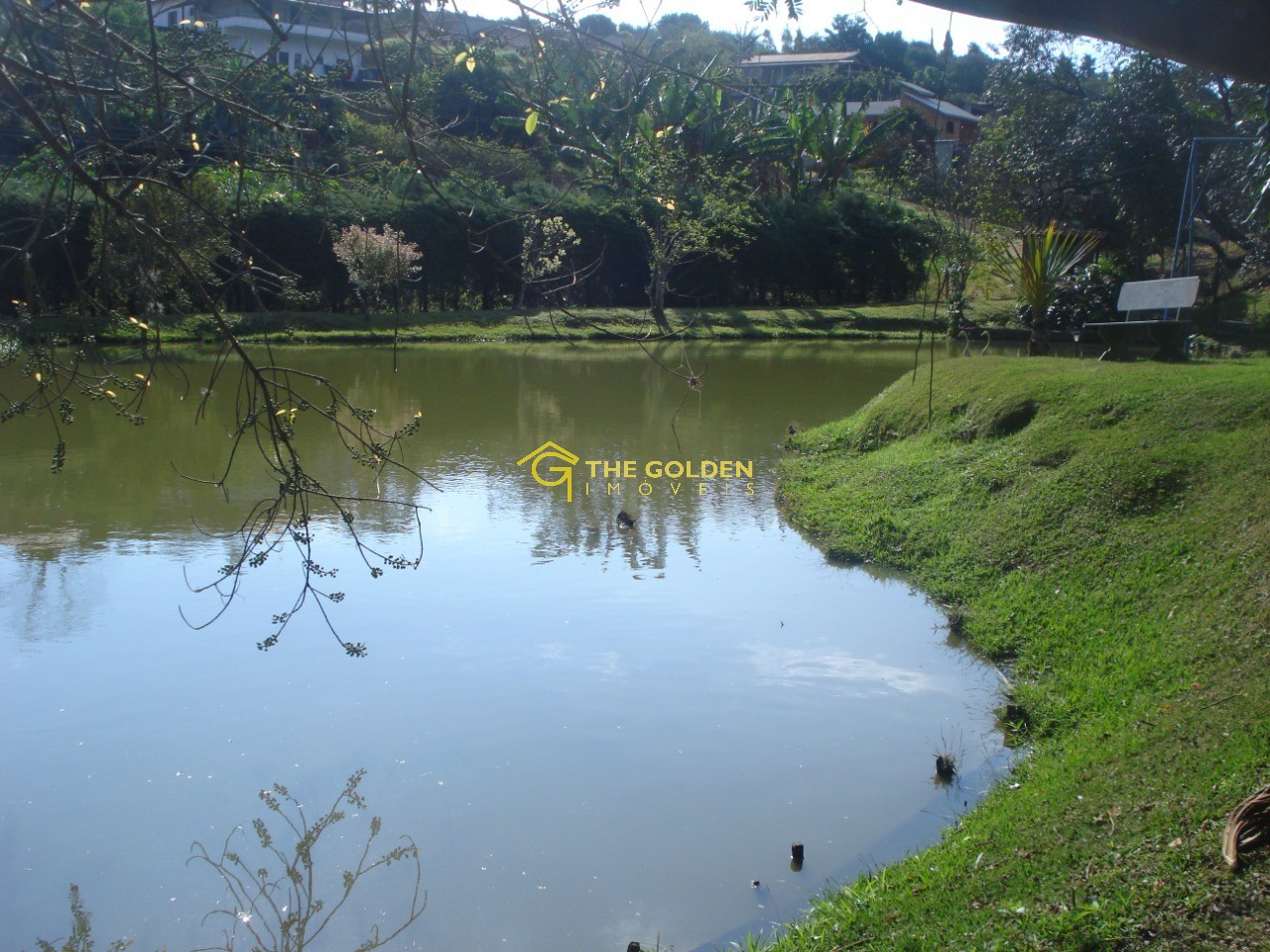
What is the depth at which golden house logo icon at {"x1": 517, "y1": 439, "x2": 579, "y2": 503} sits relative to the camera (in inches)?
416

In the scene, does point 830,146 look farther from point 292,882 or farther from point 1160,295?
point 292,882

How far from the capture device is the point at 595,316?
2225cm

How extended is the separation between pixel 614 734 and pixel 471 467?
6.40 meters

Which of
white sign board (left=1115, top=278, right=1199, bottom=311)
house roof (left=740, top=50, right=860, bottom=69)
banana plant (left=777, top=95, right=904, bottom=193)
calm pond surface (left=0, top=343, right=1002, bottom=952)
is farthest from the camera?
banana plant (left=777, top=95, right=904, bottom=193)

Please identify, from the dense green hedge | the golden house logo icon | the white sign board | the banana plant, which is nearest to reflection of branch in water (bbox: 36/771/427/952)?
the golden house logo icon

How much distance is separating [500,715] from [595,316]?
17.5 meters

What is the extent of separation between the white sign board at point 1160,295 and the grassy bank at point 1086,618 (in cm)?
339

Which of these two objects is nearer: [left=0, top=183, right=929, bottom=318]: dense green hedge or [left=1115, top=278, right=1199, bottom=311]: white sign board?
[left=1115, top=278, right=1199, bottom=311]: white sign board

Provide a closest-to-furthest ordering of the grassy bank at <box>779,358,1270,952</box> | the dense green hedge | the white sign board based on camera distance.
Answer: the grassy bank at <box>779,358,1270,952</box> < the white sign board < the dense green hedge

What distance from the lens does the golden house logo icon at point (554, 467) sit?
10.6m

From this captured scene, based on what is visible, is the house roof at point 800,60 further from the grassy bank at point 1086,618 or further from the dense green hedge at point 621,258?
the dense green hedge at point 621,258

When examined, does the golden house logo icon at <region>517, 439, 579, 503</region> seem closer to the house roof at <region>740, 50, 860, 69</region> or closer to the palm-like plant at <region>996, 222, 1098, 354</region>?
the house roof at <region>740, 50, 860, 69</region>

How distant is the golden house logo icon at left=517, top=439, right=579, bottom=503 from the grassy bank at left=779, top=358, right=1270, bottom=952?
2153 mm

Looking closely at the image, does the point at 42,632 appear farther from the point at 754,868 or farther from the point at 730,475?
the point at 730,475
